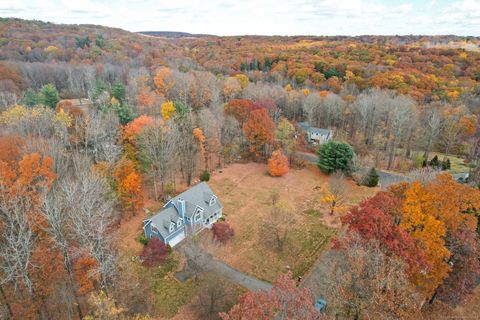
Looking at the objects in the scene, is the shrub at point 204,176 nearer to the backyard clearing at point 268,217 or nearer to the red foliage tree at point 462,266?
the backyard clearing at point 268,217

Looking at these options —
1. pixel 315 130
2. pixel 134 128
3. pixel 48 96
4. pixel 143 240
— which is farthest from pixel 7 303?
pixel 315 130

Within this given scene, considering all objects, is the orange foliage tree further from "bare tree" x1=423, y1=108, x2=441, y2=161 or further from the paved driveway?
"bare tree" x1=423, y1=108, x2=441, y2=161

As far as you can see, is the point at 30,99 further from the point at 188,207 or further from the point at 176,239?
the point at 176,239

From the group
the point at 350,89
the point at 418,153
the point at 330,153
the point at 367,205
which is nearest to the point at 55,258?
the point at 367,205

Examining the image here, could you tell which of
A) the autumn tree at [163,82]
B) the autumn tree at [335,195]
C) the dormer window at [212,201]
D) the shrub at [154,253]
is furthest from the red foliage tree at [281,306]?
the autumn tree at [163,82]

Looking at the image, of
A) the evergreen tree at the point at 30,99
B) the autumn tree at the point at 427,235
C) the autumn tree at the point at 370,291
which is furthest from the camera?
the evergreen tree at the point at 30,99

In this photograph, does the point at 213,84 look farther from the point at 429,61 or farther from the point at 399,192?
the point at 429,61
